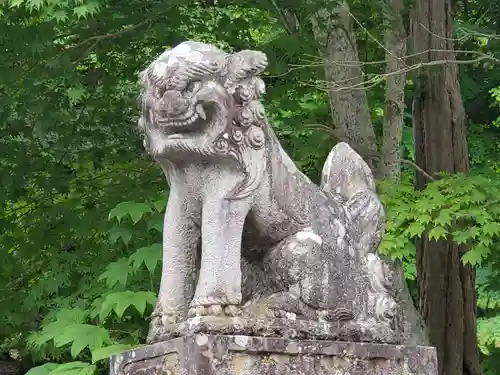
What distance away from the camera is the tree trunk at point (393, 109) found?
23.7 ft

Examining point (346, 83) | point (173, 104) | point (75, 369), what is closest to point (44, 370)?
point (75, 369)

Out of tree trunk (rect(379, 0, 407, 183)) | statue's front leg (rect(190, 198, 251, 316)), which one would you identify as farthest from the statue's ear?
tree trunk (rect(379, 0, 407, 183))

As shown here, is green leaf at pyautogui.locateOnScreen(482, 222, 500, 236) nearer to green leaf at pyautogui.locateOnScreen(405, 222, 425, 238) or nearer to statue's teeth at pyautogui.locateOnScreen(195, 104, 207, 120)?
green leaf at pyautogui.locateOnScreen(405, 222, 425, 238)

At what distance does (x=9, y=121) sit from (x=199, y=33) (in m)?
1.58

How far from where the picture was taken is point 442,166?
27.1ft

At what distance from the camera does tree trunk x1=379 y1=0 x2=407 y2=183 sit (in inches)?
285

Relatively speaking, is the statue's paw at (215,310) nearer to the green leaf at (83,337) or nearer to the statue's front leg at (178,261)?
the statue's front leg at (178,261)

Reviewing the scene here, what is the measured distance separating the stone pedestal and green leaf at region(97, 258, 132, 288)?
1923 mm

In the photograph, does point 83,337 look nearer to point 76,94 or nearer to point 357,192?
point 357,192

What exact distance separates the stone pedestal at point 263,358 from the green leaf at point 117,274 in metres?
1.92

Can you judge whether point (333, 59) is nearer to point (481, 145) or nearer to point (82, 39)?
point (82, 39)

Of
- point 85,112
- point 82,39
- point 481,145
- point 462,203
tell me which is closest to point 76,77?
point 82,39

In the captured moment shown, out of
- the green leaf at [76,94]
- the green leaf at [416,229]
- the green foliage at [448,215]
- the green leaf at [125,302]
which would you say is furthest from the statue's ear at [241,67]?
the green leaf at [76,94]

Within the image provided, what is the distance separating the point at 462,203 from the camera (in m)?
6.43
